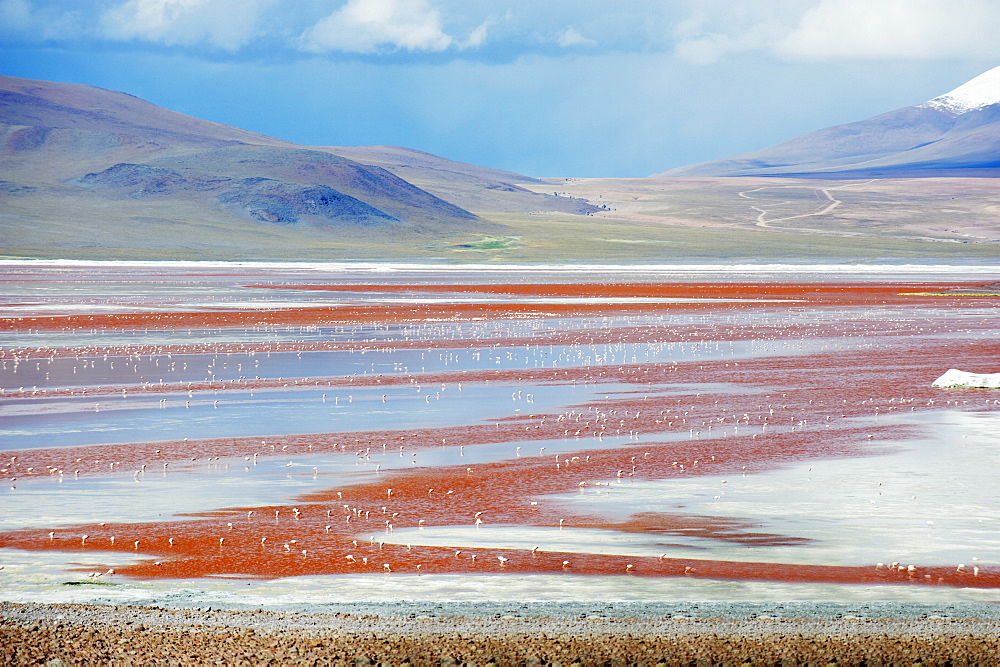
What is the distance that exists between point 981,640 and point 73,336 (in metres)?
23.8

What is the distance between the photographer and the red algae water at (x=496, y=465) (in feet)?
26.1

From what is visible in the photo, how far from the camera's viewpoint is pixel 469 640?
254 inches

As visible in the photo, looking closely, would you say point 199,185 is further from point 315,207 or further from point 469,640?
point 469,640

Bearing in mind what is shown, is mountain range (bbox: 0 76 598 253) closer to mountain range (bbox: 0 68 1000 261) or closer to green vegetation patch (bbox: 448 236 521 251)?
mountain range (bbox: 0 68 1000 261)

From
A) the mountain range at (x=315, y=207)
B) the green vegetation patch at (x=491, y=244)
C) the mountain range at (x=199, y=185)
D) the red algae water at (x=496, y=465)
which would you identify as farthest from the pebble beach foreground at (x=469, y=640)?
the mountain range at (x=199, y=185)

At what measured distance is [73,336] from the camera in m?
27.0

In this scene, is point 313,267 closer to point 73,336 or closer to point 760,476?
point 73,336

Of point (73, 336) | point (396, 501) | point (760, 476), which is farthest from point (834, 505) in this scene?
point (73, 336)

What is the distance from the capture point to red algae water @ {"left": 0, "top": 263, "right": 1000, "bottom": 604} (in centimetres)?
796

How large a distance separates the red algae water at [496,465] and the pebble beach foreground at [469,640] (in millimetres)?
584

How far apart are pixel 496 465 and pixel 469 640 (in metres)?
5.57

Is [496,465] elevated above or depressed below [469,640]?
above

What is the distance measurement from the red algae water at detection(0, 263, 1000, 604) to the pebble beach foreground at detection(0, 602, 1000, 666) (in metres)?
0.58

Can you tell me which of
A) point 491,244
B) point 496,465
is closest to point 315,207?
point 491,244
